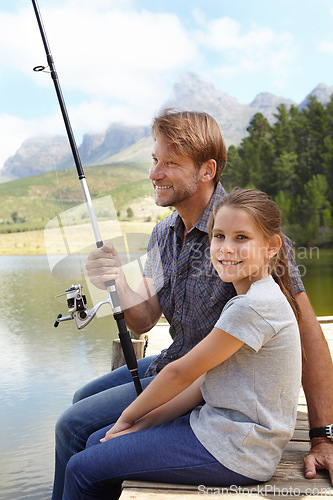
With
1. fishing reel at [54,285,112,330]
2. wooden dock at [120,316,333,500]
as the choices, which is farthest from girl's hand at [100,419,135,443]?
fishing reel at [54,285,112,330]

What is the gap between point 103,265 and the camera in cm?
183

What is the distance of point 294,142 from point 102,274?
26.4 m

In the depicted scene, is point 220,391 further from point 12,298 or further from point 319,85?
point 319,85

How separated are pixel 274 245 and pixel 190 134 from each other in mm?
514

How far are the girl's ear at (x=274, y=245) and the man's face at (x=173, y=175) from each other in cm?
44

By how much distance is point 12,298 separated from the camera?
14117 millimetres

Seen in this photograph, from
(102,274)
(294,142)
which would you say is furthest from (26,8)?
(294,142)

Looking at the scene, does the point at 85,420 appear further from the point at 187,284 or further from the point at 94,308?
the point at 187,284

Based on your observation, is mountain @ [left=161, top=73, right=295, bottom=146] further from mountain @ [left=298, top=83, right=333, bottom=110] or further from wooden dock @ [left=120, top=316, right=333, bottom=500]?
wooden dock @ [left=120, top=316, right=333, bottom=500]

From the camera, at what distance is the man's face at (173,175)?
6.15 ft

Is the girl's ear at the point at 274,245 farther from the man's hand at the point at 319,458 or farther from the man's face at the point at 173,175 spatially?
the man's hand at the point at 319,458

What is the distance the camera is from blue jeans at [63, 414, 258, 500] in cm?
139

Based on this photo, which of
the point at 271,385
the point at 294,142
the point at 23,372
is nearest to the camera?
the point at 271,385

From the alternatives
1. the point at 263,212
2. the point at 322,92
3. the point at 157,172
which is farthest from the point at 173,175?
the point at 322,92
